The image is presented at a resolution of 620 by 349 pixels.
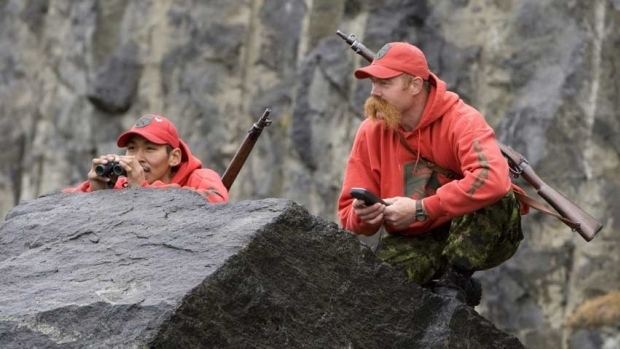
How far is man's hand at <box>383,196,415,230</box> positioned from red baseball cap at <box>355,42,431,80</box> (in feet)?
2.42

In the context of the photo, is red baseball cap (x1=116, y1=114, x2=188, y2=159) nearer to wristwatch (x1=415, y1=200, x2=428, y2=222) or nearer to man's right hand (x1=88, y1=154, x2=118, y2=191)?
man's right hand (x1=88, y1=154, x2=118, y2=191)

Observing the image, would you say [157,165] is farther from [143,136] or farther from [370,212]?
[370,212]

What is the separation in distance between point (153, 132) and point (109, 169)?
56 cm

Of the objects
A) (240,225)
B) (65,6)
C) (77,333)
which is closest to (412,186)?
(240,225)

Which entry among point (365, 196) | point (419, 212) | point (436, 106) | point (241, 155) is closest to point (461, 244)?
point (419, 212)

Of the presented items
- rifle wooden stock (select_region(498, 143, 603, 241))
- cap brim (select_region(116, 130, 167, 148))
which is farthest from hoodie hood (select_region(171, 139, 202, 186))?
rifle wooden stock (select_region(498, 143, 603, 241))

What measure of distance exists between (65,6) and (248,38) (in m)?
4.89

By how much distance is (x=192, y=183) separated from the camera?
9070mm

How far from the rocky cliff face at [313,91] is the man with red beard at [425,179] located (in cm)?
662

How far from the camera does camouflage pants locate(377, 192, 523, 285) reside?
327 inches

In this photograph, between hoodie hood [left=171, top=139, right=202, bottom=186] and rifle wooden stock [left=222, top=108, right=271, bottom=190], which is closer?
hoodie hood [left=171, top=139, right=202, bottom=186]

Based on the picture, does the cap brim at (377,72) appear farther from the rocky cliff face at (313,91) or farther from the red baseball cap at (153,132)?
the rocky cliff face at (313,91)

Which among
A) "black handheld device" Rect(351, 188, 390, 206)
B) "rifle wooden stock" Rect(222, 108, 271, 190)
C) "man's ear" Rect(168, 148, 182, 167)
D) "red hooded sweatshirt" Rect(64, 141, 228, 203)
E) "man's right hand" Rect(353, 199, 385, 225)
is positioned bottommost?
"rifle wooden stock" Rect(222, 108, 271, 190)

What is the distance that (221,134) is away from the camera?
829 inches
